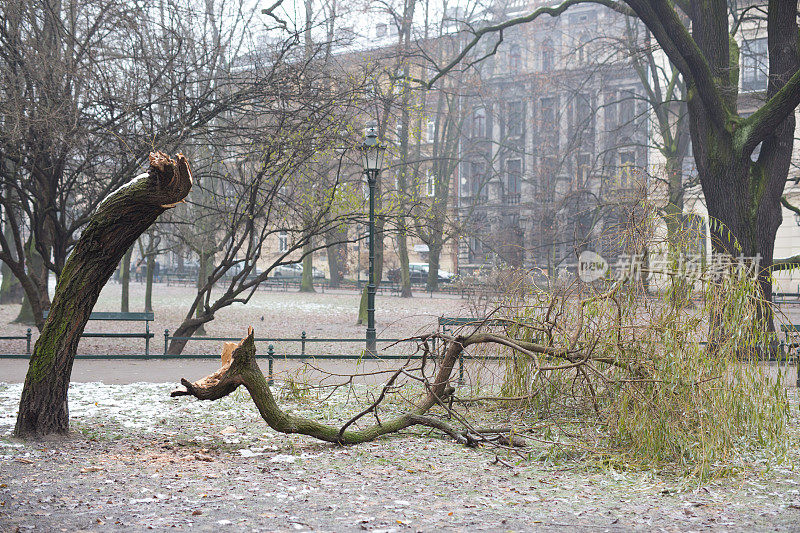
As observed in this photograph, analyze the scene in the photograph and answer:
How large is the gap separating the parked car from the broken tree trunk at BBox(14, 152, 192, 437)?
31.6 meters

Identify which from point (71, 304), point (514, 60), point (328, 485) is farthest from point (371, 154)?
point (514, 60)

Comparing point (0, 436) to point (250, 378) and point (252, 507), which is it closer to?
point (250, 378)

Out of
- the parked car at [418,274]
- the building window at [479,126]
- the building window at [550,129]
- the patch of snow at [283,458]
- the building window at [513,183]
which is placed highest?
the building window at [479,126]

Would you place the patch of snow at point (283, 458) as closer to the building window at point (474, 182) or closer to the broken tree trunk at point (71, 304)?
the broken tree trunk at point (71, 304)

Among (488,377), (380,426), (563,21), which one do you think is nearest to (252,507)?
(380,426)

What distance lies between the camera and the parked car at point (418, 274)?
136 ft

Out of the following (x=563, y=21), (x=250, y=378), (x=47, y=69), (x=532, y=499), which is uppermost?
(x=563, y=21)

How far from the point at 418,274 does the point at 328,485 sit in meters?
40.1

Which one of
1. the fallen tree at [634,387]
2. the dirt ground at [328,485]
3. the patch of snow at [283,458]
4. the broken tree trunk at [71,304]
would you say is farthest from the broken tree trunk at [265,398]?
the broken tree trunk at [71,304]

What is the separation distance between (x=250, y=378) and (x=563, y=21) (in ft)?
144

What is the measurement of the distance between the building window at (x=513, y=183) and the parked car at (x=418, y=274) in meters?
5.75

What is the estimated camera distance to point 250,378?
7.08 metres

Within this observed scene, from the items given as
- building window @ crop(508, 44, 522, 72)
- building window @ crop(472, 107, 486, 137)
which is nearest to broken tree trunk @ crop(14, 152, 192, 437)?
building window @ crop(472, 107, 486, 137)

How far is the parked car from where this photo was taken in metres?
41.3
